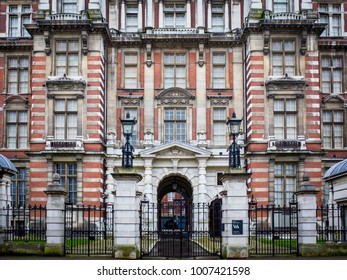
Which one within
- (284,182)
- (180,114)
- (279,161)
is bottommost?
(284,182)

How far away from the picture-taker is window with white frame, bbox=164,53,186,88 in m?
42.0

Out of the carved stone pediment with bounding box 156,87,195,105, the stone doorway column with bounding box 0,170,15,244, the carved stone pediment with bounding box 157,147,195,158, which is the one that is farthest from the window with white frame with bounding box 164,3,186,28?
the stone doorway column with bounding box 0,170,15,244

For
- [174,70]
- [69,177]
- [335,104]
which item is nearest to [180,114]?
[174,70]

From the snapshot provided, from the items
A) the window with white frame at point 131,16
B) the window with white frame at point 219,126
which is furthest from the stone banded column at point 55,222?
the window with white frame at point 131,16

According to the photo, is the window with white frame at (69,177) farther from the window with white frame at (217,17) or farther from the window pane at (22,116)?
the window with white frame at (217,17)

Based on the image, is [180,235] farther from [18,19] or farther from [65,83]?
[18,19]

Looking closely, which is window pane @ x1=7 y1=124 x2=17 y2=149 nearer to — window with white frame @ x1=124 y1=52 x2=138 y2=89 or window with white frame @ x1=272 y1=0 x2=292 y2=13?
window with white frame @ x1=124 y1=52 x2=138 y2=89

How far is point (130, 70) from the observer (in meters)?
42.2

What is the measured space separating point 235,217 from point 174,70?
20.9 metres

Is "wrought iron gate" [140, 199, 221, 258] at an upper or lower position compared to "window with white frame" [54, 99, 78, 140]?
lower

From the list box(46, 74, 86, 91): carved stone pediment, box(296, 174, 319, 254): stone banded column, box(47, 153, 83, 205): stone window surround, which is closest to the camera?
box(296, 174, 319, 254): stone banded column

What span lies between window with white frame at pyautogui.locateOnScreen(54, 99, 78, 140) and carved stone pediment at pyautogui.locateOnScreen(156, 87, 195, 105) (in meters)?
5.86

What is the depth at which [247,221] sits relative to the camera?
75.4 feet

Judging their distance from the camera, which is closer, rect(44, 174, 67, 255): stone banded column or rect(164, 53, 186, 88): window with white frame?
rect(44, 174, 67, 255): stone banded column
